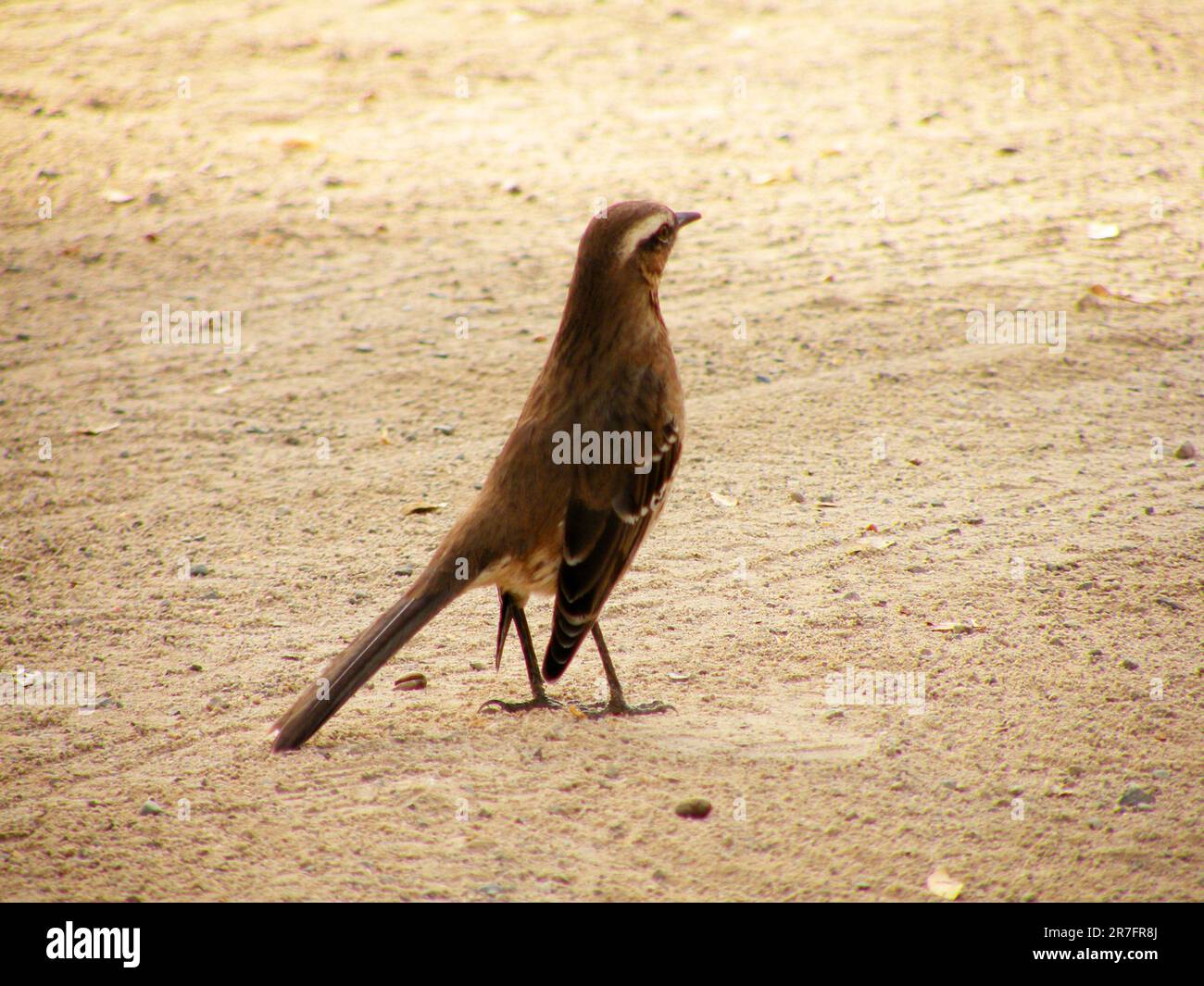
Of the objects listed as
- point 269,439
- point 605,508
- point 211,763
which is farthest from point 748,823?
point 269,439

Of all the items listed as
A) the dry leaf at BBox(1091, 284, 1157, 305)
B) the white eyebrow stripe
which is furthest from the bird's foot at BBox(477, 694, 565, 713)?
the dry leaf at BBox(1091, 284, 1157, 305)

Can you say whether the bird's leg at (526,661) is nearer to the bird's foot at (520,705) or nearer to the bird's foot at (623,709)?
the bird's foot at (520,705)

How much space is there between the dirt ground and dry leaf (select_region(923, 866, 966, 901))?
57 mm

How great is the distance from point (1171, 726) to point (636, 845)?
1727mm

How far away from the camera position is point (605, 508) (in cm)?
398

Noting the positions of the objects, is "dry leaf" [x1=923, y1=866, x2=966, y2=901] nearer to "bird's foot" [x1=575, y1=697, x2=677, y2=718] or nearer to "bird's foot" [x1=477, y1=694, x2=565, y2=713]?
"bird's foot" [x1=575, y1=697, x2=677, y2=718]

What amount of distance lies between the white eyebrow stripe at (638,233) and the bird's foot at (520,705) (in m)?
1.52

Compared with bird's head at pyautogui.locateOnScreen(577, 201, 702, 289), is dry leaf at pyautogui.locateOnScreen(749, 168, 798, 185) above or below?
above

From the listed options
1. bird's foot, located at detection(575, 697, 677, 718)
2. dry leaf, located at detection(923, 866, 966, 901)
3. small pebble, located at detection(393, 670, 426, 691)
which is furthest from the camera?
small pebble, located at detection(393, 670, 426, 691)

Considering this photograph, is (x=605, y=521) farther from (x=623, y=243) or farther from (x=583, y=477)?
(x=623, y=243)

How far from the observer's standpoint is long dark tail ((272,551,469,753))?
11.6 feet

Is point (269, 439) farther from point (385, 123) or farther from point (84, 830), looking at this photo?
point (385, 123)

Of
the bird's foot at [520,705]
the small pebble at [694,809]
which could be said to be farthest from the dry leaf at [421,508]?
the small pebble at [694,809]

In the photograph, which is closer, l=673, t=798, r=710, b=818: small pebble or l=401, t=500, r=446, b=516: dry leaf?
l=673, t=798, r=710, b=818: small pebble
